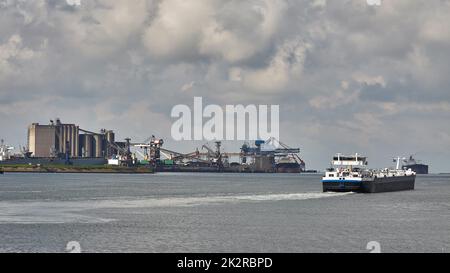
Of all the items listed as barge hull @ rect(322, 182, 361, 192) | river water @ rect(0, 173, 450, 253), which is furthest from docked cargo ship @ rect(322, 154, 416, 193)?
river water @ rect(0, 173, 450, 253)

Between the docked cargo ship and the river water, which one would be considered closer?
the river water

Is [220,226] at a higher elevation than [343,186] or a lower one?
lower

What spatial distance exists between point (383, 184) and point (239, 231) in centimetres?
10511

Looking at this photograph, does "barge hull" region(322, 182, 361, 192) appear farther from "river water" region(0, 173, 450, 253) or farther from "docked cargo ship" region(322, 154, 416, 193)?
"river water" region(0, 173, 450, 253)

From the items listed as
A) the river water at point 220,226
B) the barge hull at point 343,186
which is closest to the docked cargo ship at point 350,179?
the barge hull at point 343,186

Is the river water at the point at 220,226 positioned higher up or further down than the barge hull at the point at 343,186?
further down

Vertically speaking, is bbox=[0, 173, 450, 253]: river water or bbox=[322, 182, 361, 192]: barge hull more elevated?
bbox=[322, 182, 361, 192]: barge hull

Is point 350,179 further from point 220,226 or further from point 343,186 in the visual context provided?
point 220,226

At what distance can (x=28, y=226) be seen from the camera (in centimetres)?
8875

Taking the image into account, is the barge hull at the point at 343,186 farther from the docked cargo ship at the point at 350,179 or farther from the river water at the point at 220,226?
the river water at the point at 220,226

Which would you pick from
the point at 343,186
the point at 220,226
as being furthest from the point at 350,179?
the point at 220,226

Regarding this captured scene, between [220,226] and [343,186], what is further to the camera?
[343,186]
